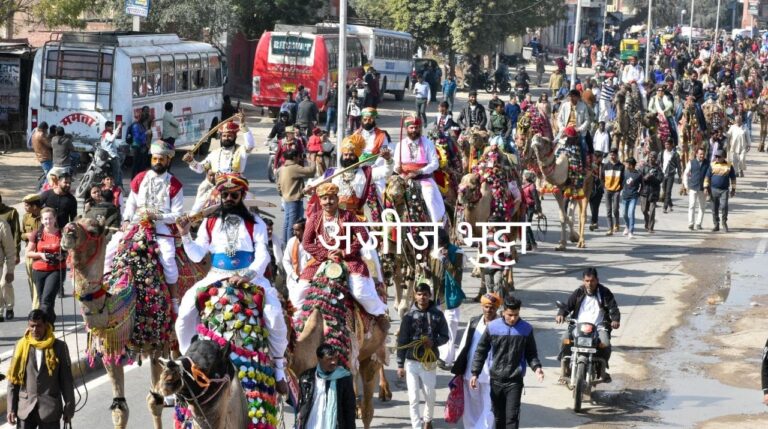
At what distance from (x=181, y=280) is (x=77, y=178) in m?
18.0

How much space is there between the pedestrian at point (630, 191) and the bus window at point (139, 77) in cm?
1089

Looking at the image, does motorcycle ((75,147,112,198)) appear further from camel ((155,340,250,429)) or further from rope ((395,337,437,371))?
camel ((155,340,250,429))

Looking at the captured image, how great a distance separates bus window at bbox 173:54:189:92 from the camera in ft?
111

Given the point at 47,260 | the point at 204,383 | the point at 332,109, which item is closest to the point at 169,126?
the point at 332,109

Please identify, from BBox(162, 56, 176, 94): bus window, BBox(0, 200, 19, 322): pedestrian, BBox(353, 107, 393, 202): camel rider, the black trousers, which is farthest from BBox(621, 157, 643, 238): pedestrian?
the black trousers

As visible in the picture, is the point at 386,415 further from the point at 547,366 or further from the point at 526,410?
the point at 547,366

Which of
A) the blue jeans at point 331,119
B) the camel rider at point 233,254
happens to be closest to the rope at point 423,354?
the camel rider at point 233,254

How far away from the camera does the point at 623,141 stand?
33.7 metres

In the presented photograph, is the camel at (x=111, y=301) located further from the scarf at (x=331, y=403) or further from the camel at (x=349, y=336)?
the scarf at (x=331, y=403)

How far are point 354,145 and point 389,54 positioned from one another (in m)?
38.2

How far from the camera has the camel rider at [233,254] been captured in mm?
10992

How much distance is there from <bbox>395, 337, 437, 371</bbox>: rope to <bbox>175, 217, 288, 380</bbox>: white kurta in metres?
2.44

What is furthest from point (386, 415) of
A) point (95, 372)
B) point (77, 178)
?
point (77, 178)

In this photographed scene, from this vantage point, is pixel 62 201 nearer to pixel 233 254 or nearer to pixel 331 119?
pixel 233 254
